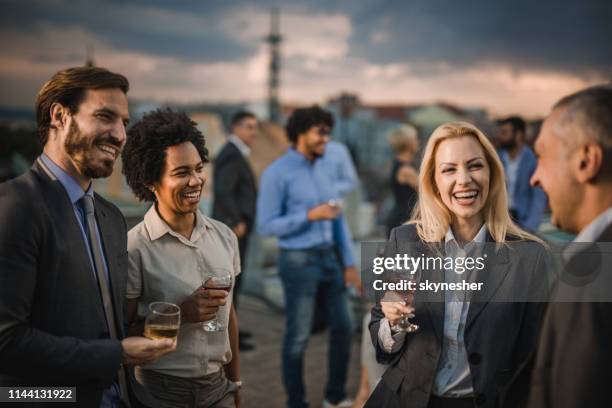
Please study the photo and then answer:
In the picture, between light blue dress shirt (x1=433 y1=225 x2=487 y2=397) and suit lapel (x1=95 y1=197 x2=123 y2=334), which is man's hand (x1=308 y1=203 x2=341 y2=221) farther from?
suit lapel (x1=95 y1=197 x2=123 y2=334)

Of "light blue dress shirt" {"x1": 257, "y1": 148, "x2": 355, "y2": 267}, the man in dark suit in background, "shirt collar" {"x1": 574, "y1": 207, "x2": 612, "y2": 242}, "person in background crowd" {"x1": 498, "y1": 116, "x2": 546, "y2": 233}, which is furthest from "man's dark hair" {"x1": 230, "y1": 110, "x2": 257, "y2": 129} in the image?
"shirt collar" {"x1": 574, "y1": 207, "x2": 612, "y2": 242}

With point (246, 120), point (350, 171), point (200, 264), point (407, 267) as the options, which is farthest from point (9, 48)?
point (407, 267)

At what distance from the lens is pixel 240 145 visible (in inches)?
198

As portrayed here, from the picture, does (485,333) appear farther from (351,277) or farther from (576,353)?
(351,277)

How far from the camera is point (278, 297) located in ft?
21.5

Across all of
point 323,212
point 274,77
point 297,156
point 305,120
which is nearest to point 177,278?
point 323,212

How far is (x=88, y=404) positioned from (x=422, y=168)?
4.92ft

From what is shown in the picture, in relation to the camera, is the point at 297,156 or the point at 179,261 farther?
the point at 297,156

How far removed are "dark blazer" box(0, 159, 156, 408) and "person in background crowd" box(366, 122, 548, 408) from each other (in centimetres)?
98

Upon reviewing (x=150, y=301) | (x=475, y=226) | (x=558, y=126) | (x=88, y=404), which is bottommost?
(x=88, y=404)

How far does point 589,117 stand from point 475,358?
0.92m

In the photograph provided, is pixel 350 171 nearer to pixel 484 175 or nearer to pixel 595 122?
pixel 484 175

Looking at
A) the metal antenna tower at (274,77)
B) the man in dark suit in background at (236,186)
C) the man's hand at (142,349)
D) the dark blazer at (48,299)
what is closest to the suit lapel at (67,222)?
the dark blazer at (48,299)

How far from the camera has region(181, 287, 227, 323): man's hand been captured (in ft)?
6.18
